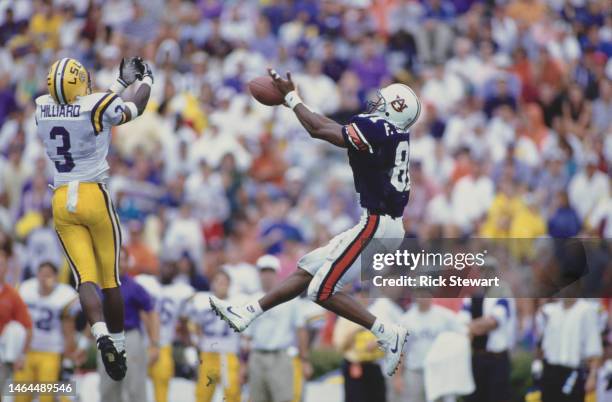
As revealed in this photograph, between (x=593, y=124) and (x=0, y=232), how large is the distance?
25.6 ft

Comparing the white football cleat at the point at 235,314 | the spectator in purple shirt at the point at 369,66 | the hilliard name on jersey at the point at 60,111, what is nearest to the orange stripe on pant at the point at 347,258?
the white football cleat at the point at 235,314

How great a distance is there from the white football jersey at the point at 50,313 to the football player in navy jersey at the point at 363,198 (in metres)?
3.96

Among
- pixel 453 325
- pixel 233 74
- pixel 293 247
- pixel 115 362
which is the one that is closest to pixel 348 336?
pixel 453 325

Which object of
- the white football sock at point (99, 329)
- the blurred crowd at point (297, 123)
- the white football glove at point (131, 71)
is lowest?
the white football sock at point (99, 329)

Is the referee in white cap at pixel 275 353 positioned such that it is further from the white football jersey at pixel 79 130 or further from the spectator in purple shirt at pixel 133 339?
the white football jersey at pixel 79 130

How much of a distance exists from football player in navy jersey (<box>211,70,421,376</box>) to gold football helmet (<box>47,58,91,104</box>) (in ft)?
4.63

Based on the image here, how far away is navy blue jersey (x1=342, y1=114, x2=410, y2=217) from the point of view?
33.0 feet

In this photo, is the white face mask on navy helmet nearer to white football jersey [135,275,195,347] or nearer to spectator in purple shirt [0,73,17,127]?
white football jersey [135,275,195,347]

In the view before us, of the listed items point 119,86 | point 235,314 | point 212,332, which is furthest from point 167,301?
point 119,86

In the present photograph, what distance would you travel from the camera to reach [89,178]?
10406 millimetres

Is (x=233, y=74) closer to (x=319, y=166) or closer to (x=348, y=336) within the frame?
(x=319, y=166)

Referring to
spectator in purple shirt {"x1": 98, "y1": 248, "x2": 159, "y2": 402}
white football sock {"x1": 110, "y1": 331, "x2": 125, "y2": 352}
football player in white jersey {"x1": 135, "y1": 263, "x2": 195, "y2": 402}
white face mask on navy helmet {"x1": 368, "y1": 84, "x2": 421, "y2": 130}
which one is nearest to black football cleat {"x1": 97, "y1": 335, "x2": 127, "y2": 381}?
white football sock {"x1": 110, "y1": 331, "x2": 125, "y2": 352}

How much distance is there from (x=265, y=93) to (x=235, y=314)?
64.5 inches

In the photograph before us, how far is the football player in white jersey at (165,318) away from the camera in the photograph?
45.3ft
